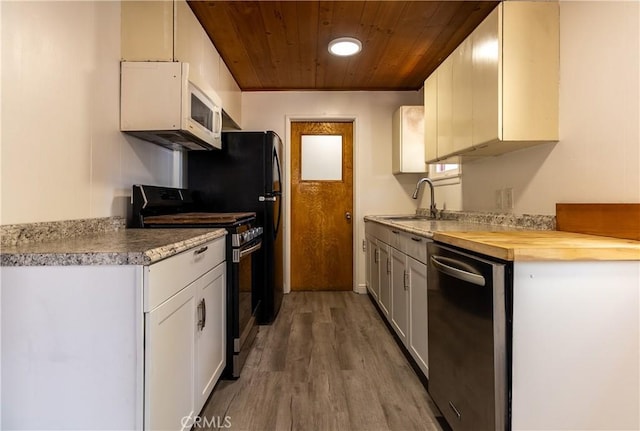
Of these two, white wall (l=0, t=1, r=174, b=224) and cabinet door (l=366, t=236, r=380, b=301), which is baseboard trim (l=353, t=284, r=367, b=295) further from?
white wall (l=0, t=1, r=174, b=224)

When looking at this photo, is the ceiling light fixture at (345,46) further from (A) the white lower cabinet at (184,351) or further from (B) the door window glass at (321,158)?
(A) the white lower cabinet at (184,351)

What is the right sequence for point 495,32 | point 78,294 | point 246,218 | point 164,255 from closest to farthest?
point 78,294
point 164,255
point 495,32
point 246,218

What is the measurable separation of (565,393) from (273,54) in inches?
112

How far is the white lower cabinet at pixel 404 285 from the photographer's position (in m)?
1.83

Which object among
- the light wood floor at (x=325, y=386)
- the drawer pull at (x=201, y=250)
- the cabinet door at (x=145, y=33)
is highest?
the cabinet door at (x=145, y=33)

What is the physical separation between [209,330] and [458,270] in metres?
1.13

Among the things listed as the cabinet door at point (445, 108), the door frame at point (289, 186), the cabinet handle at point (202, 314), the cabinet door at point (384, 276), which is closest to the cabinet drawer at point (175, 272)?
the cabinet handle at point (202, 314)

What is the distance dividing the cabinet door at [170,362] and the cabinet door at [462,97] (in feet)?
5.51

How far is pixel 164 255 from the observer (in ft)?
3.59

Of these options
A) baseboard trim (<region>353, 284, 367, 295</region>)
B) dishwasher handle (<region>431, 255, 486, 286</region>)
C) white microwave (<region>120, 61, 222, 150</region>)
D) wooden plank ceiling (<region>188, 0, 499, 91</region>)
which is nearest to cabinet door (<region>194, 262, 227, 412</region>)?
white microwave (<region>120, 61, 222, 150</region>)

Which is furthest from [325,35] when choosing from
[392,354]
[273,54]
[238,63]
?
[392,354]

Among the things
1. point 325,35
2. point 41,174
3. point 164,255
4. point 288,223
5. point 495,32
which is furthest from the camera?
point 288,223

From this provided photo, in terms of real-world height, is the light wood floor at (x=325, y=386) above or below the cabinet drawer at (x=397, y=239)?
below

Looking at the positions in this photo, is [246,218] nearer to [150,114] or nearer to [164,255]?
[150,114]
